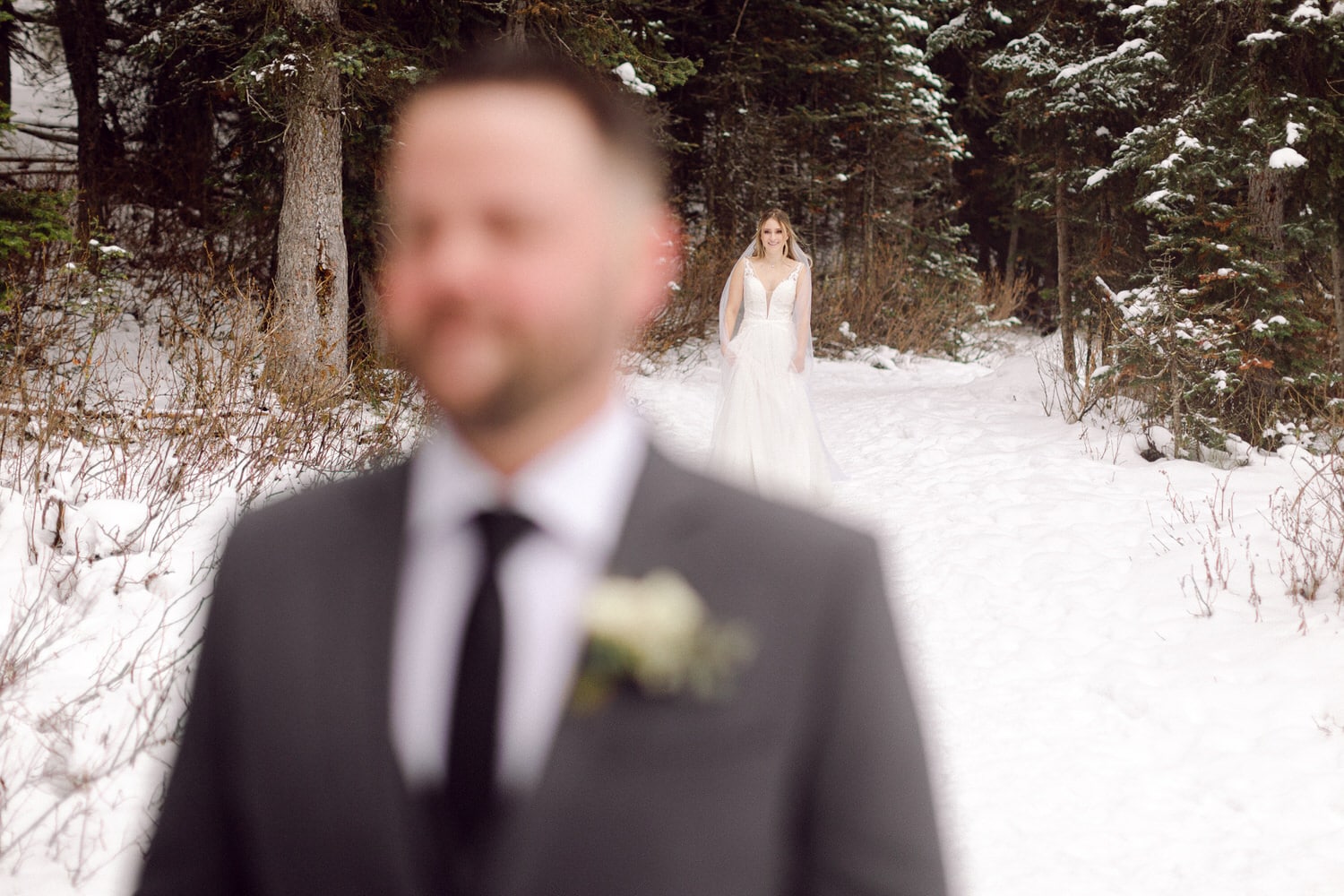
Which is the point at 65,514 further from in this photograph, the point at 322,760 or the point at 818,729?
the point at 818,729

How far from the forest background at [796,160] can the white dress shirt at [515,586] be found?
5.90 metres

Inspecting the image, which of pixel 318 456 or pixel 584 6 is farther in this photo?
pixel 584 6

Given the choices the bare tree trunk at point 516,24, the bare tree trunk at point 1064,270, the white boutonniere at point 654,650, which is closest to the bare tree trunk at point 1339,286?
the bare tree trunk at point 1064,270

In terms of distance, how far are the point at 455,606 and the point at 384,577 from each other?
10 cm

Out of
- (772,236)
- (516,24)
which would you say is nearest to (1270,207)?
(772,236)

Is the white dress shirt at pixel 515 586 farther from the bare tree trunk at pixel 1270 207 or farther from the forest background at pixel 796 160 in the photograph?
the bare tree trunk at pixel 1270 207

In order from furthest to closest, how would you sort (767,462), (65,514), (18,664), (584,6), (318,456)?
(584,6), (767,462), (318,456), (65,514), (18,664)

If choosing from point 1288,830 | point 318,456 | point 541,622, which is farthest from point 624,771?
point 318,456

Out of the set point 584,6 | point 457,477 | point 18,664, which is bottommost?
point 18,664

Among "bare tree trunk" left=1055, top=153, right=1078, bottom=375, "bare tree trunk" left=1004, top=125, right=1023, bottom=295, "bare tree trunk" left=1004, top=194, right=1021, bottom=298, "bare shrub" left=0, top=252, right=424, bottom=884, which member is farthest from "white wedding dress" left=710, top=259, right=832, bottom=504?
"bare tree trunk" left=1004, top=194, right=1021, bottom=298

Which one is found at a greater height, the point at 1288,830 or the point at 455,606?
the point at 455,606

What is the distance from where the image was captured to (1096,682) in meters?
4.91

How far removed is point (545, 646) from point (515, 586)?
0.06m

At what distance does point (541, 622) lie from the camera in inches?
34.7
